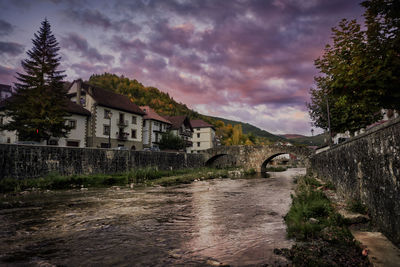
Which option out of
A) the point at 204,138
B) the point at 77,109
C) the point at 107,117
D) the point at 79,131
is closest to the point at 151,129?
the point at 107,117

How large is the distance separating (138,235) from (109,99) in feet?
125

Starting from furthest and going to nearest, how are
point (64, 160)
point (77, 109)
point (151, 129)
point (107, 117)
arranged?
1. point (151, 129)
2. point (107, 117)
3. point (77, 109)
4. point (64, 160)

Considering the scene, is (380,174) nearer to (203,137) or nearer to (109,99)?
(109,99)

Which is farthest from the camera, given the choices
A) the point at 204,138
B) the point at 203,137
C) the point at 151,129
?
the point at 203,137

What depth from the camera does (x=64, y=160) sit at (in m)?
17.0

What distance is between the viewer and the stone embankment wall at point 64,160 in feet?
46.2

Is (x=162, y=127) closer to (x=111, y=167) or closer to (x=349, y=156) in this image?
(x=111, y=167)

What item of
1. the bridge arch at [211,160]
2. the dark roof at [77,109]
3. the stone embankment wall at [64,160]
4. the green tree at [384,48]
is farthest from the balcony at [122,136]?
the green tree at [384,48]

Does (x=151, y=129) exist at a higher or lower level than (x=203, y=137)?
higher

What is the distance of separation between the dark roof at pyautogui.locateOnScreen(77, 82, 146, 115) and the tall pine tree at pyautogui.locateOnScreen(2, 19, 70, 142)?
463 inches

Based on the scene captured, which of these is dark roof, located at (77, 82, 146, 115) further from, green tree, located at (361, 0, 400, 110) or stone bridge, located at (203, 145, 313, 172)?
green tree, located at (361, 0, 400, 110)

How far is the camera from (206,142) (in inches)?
2933

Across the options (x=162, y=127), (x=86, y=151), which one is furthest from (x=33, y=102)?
(x=162, y=127)

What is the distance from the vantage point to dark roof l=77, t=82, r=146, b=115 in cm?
3703
